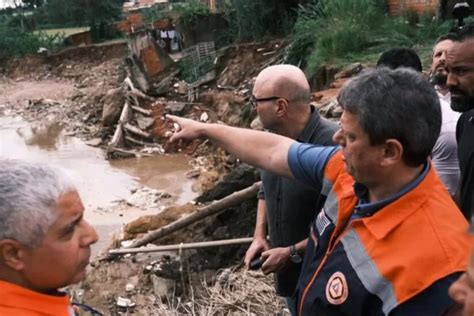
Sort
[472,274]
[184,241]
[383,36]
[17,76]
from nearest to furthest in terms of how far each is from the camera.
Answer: [472,274], [184,241], [383,36], [17,76]

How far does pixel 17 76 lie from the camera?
26.0m

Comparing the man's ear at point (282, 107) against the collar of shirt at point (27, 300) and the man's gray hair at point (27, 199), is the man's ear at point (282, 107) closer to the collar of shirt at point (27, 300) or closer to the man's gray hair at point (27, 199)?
the man's gray hair at point (27, 199)

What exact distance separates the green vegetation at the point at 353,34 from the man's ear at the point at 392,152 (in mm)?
8405

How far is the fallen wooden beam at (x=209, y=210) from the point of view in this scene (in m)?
5.55

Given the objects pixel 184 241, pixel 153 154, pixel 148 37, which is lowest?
pixel 153 154

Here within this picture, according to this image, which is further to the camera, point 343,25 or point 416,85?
point 343,25

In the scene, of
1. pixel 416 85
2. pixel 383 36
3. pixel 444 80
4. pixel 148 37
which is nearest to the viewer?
pixel 416 85

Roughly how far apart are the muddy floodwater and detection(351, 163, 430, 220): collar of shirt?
735cm

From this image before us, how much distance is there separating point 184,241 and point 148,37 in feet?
38.6

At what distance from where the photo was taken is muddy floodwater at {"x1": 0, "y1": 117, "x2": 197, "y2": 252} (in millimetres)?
10188

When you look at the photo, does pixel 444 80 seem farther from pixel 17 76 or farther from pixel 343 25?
pixel 17 76

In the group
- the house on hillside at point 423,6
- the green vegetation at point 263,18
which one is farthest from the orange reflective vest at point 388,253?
the green vegetation at point 263,18

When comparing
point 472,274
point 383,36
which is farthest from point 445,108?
point 383,36

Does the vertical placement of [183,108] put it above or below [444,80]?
below
